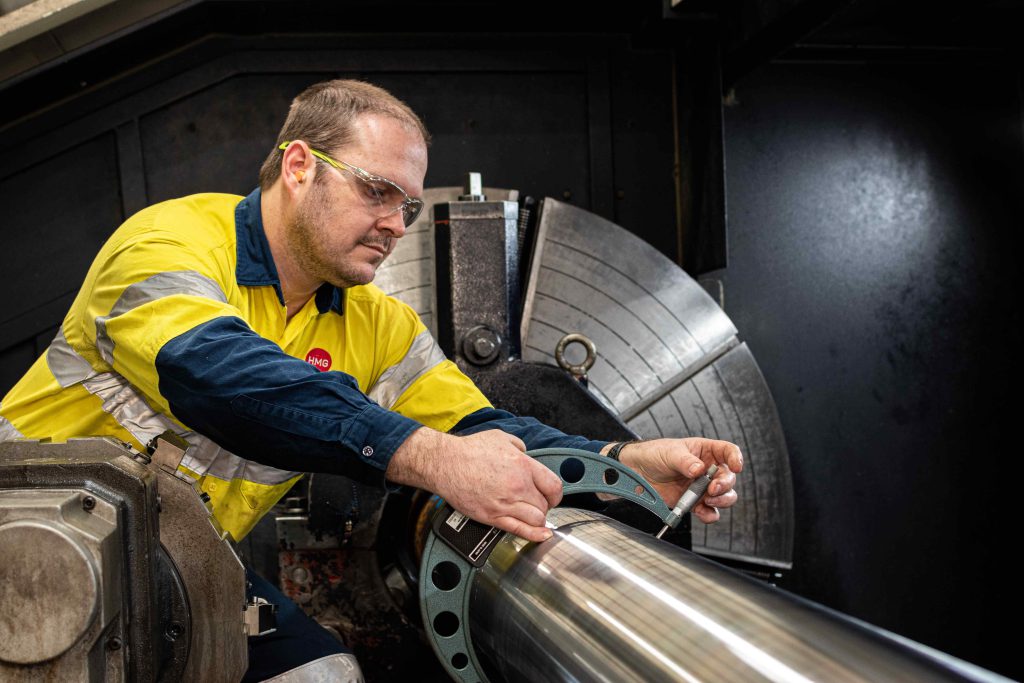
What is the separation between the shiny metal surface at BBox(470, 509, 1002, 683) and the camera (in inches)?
26.1

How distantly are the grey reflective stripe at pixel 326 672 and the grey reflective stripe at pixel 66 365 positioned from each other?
0.53 m

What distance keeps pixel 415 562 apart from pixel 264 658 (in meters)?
0.33

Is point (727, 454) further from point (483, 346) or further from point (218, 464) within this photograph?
point (218, 464)

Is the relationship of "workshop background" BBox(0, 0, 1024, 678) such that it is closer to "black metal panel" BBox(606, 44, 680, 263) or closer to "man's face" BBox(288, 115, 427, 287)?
"black metal panel" BBox(606, 44, 680, 263)

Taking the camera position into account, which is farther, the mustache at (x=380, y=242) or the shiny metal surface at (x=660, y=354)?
the shiny metal surface at (x=660, y=354)

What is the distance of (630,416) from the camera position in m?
1.90

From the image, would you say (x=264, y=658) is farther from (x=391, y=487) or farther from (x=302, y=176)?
(x=302, y=176)

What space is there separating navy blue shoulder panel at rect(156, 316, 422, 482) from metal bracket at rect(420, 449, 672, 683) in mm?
134

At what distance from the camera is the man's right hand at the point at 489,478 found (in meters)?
0.99

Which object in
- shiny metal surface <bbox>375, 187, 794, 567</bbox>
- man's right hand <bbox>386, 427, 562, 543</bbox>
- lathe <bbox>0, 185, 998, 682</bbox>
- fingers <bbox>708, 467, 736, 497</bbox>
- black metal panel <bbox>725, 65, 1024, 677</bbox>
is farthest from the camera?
black metal panel <bbox>725, 65, 1024, 677</bbox>

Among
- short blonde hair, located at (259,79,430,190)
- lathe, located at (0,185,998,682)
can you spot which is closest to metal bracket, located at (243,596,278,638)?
lathe, located at (0,185,998,682)

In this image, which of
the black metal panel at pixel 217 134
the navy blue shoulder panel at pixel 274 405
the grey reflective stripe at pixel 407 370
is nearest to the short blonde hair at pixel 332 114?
the grey reflective stripe at pixel 407 370

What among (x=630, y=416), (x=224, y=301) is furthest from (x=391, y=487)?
(x=630, y=416)

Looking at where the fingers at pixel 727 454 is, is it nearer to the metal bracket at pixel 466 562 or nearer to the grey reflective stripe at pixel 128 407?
the metal bracket at pixel 466 562
